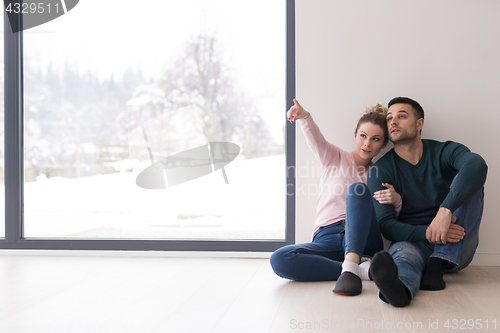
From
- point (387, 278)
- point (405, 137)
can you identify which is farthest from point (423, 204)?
point (387, 278)

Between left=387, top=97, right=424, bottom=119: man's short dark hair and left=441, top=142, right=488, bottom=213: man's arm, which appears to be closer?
left=441, top=142, right=488, bottom=213: man's arm

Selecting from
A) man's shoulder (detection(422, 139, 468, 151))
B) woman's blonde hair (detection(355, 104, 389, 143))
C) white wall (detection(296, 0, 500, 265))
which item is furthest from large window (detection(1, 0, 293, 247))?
man's shoulder (detection(422, 139, 468, 151))

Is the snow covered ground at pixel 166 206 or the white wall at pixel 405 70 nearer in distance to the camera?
the white wall at pixel 405 70

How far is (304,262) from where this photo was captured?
1.64 m

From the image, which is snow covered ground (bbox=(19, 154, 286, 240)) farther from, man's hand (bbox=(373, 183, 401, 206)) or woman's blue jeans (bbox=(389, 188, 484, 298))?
woman's blue jeans (bbox=(389, 188, 484, 298))

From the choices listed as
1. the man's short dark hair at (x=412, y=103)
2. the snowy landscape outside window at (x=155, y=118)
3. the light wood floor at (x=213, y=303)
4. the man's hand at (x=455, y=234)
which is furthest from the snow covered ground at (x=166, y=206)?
the man's hand at (x=455, y=234)

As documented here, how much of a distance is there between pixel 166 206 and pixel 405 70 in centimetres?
161

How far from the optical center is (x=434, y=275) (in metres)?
1.56

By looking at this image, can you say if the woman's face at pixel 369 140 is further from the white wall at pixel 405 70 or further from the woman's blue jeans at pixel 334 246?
the woman's blue jeans at pixel 334 246

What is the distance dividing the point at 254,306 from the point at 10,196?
6.25 feet

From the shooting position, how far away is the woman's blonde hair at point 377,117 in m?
1.91

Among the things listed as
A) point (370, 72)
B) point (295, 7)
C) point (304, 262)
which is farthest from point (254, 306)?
point (295, 7)

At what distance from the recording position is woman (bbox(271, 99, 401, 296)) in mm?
1552

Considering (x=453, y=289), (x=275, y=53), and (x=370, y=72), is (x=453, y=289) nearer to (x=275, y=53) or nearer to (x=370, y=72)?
(x=370, y=72)
